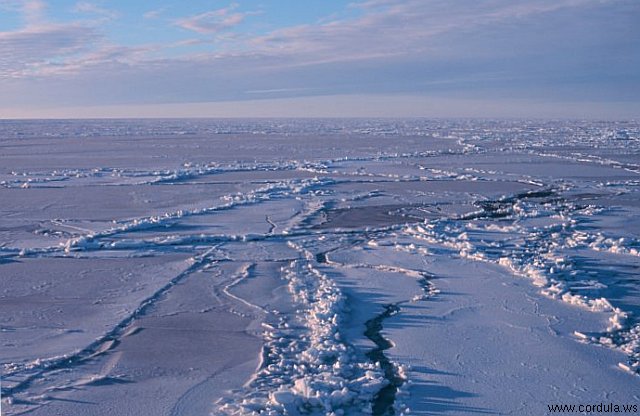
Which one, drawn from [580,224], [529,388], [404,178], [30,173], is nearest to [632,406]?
[529,388]

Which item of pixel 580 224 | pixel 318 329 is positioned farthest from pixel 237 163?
pixel 318 329

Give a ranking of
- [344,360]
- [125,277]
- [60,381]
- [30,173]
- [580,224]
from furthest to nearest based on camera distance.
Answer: [30,173]
[580,224]
[125,277]
[344,360]
[60,381]

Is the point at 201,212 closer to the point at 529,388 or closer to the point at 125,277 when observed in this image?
the point at 125,277

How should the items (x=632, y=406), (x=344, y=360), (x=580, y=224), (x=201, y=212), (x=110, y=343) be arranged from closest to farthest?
1. (x=632, y=406)
2. (x=344, y=360)
3. (x=110, y=343)
4. (x=580, y=224)
5. (x=201, y=212)

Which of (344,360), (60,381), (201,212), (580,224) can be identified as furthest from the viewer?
(201,212)

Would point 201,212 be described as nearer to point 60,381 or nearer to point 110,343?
point 110,343

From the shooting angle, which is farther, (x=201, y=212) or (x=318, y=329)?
(x=201, y=212)
